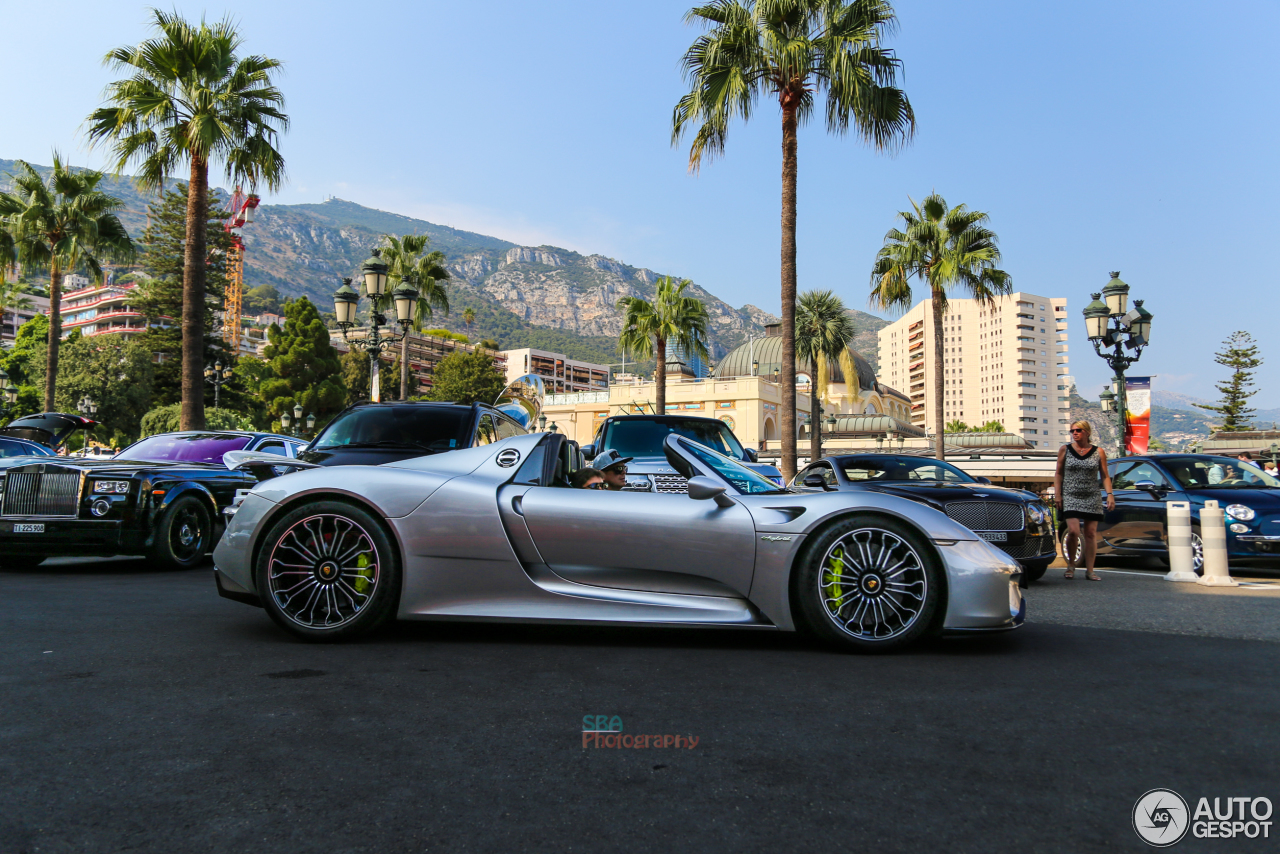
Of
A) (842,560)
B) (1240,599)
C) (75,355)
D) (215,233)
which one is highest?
(215,233)

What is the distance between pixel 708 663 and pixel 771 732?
111 cm

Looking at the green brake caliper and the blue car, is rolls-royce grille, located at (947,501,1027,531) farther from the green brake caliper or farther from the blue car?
the green brake caliper

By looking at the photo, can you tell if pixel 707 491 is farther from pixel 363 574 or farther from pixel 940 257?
pixel 940 257

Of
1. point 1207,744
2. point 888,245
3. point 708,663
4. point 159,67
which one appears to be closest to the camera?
point 1207,744

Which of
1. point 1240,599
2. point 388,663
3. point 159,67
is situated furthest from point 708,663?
point 159,67

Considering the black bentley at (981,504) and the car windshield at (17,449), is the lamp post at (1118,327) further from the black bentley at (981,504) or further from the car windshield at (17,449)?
the car windshield at (17,449)

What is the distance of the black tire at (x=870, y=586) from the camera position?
13.9 ft

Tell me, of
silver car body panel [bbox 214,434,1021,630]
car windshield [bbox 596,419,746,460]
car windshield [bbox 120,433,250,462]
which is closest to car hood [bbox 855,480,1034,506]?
car windshield [bbox 596,419,746,460]

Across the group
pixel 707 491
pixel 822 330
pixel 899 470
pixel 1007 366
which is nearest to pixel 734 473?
pixel 707 491

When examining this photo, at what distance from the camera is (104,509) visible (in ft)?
25.6

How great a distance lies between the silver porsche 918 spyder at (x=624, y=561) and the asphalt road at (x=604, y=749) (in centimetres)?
19

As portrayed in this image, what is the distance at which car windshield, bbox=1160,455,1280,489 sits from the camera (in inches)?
388

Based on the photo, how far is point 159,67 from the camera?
1638 centimetres

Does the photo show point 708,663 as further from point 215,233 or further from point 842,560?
point 215,233
